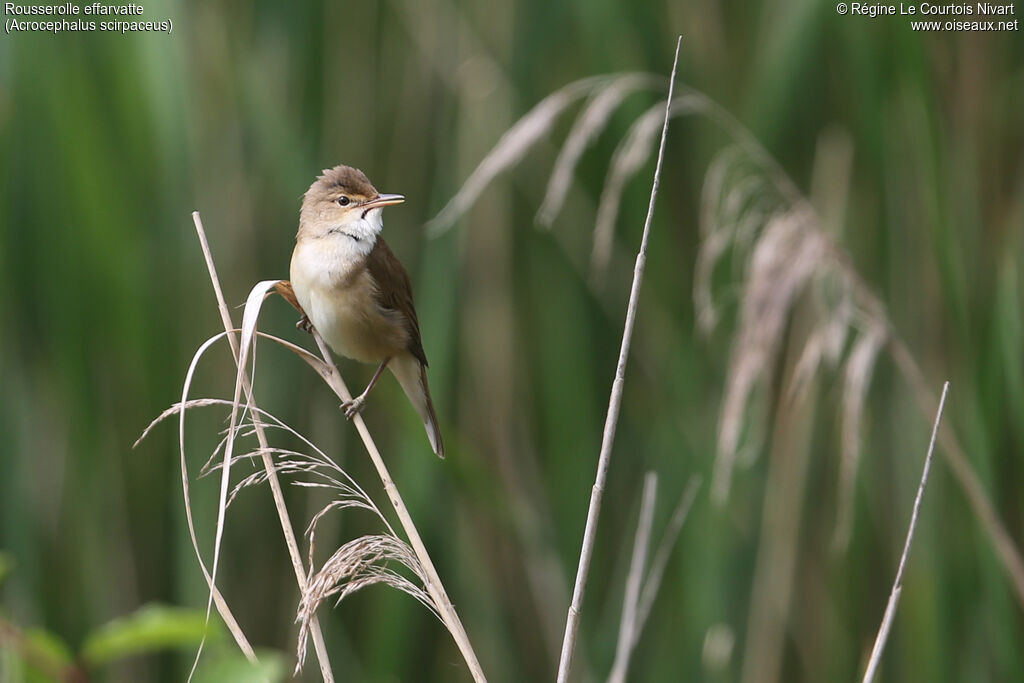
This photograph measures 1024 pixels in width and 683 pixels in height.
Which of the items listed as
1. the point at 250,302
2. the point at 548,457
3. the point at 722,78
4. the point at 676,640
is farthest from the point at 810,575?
the point at 250,302

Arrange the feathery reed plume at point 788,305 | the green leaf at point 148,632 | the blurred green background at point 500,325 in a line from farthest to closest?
the blurred green background at point 500,325 → the feathery reed plume at point 788,305 → the green leaf at point 148,632

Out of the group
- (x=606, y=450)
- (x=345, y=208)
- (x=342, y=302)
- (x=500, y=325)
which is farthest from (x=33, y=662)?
(x=500, y=325)

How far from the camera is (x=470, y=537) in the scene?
2822 mm

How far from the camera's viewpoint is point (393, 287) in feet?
7.41

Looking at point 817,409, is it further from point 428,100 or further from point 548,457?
point 428,100

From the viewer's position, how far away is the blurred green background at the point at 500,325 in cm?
243

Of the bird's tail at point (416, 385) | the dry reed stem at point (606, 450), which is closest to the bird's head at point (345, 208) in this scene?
the bird's tail at point (416, 385)

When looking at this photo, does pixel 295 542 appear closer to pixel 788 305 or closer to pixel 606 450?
pixel 606 450

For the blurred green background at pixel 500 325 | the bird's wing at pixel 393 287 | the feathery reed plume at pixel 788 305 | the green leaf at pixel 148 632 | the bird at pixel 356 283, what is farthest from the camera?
the blurred green background at pixel 500 325

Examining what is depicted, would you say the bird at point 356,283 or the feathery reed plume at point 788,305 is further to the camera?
the bird at point 356,283

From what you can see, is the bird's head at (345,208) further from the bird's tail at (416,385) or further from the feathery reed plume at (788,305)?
the feathery reed plume at (788,305)

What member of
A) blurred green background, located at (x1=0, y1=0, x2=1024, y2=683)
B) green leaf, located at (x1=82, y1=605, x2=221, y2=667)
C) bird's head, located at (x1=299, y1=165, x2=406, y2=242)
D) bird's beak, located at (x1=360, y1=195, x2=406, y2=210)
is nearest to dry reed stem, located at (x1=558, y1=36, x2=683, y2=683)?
green leaf, located at (x1=82, y1=605, x2=221, y2=667)

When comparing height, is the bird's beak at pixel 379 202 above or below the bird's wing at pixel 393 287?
above

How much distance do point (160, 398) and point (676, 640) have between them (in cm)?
145
